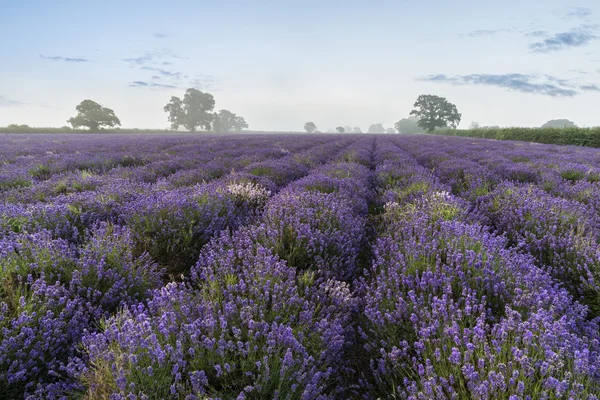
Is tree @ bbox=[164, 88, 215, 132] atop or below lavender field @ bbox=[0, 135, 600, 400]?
atop

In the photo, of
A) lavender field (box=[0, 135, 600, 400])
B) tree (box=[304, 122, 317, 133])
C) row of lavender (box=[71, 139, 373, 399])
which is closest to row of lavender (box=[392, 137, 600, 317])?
lavender field (box=[0, 135, 600, 400])

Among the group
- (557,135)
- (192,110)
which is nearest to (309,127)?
(192,110)

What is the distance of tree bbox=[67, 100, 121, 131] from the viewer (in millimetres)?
53750

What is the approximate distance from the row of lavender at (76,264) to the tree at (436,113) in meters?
68.8

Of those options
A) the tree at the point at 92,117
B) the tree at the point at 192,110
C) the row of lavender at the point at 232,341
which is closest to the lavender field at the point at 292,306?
the row of lavender at the point at 232,341

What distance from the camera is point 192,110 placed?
79.1 m

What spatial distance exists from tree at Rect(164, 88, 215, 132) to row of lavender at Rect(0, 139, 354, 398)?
7842 cm

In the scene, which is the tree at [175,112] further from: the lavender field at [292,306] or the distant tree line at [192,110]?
the lavender field at [292,306]

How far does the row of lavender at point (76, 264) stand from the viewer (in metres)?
1.71

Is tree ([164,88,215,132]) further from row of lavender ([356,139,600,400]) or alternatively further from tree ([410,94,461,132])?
row of lavender ([356,139,600,400])

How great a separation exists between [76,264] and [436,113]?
72.1 meters

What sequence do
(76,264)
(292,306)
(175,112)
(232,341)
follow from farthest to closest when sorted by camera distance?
(175,112) → (76,264) → (292,306) → (232,341)

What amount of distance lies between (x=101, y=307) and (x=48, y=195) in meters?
3.80

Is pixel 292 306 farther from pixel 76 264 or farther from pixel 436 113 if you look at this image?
pixel 436 113
